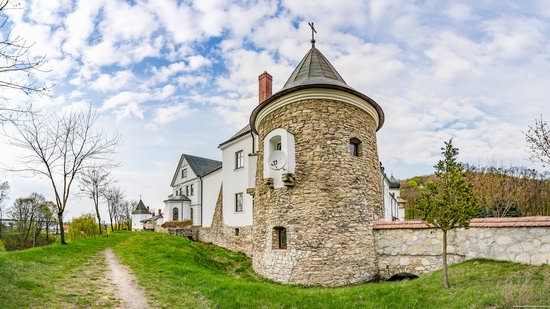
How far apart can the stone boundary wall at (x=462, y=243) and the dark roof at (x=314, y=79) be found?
4.53 m

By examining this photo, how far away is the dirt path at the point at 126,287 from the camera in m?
6.91

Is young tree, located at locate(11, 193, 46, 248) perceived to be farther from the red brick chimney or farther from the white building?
the red brick chimney

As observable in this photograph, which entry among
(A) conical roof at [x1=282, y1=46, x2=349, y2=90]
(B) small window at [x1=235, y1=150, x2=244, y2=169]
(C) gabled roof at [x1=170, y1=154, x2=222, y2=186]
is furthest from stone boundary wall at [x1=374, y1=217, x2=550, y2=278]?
(C) gabled roof at [x1=170, y1=154, x2=222, y2=186]

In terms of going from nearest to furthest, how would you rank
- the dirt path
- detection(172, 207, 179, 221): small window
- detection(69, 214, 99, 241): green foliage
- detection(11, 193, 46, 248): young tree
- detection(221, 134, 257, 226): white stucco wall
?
the dirt path
detection(221, 134, 257, 226): white stucco wall
detection(172, 207, 179, 221): small window
detection(11, 193, 46, 248): young tree
detection(69, 214, 99, 241): green foliage

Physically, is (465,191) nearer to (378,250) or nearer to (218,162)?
(378,250)

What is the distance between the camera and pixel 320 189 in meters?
10.8

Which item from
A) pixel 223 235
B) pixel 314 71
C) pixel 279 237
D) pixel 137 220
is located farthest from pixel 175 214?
pixel 137 220

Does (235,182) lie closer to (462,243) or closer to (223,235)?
(223,235)

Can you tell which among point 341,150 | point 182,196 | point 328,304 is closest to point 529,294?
point 328,304

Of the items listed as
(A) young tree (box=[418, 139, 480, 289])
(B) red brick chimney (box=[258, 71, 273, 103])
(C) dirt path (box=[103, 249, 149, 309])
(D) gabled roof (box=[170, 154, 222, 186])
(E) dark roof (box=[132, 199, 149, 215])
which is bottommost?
(E) dark roof (box=[132, 199, 149, 215])

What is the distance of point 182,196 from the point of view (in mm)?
29781

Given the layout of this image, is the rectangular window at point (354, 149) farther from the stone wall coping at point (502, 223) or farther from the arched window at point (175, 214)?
the arched window at point (175, 214)

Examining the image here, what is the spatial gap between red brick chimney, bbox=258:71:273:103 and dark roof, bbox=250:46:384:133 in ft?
16.2

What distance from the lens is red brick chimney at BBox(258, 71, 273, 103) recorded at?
61.9 feet
